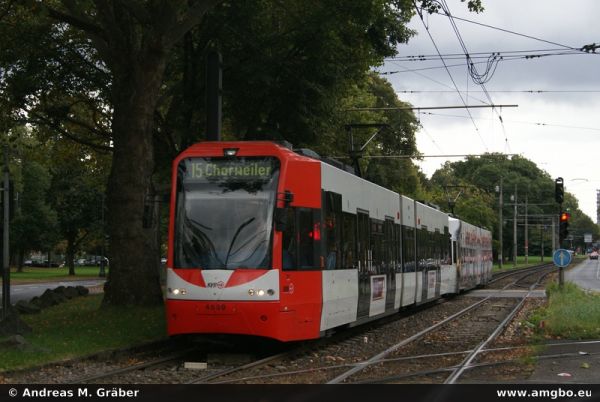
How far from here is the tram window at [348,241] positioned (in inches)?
586

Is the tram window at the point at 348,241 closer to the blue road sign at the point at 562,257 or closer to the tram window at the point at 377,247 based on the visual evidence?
the tram window at the point at 377,247

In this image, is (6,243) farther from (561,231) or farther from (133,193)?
(561,231)

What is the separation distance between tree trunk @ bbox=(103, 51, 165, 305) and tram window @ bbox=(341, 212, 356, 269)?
5350 millimetres

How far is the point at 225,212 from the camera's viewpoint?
1267 centimetres

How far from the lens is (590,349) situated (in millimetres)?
13281

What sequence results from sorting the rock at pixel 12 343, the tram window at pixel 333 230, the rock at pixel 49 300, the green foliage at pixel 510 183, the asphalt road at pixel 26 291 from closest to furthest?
the rock at pixel 12 343
the tram window at pixel 333 230
the rock at pixel 49 300
the asphalt road at pixel 26 291
the green foliage at pixel 510 183

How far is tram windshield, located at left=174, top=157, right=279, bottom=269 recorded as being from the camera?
1248 centimetres

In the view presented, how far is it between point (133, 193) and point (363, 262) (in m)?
5.61

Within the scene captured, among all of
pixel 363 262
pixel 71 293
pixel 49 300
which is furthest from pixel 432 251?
pixel 71 293

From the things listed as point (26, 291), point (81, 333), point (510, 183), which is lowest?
point (26, 291)

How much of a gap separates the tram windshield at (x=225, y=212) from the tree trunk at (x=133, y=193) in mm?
5516

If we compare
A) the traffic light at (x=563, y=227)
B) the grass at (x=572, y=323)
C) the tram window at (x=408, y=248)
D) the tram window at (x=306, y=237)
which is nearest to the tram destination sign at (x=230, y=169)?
the tram window at (x=306, y=237)
